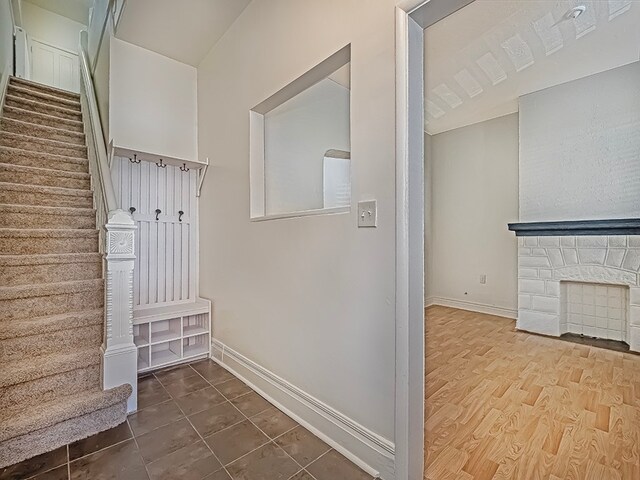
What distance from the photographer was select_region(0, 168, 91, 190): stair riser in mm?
2477

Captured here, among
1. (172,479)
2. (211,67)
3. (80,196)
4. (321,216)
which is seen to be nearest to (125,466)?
(172,479)

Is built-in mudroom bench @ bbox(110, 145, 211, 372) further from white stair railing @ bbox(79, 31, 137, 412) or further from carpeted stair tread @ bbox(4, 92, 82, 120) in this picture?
carpeted stair tread @ bbox(4, 92, 82, 120)

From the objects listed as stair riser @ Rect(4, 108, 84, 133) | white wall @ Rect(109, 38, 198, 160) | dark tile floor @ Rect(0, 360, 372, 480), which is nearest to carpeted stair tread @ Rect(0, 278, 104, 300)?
dark tile floor @ Rect(0, 360, 372, 480)

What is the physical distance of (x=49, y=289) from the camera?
6.37ft

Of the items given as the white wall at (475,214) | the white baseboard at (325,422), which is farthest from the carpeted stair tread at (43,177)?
the white wall at (475,214)

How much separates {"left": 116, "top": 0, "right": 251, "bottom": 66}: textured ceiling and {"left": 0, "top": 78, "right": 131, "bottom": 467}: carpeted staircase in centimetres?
129

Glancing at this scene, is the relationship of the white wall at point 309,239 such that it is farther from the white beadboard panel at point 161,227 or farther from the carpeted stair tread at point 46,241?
the carpeted stair tread at point 46,241

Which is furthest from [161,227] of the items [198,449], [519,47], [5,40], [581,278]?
[581,278]

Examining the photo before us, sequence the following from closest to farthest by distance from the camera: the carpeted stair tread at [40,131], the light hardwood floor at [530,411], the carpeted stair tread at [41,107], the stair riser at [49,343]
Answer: the light hardwood floor at [530,411] → the stair riser at [49,343] → the carpeted stair tread at [40,131] → the carpeted stair tread at [41,107]

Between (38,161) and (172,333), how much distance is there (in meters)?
1.92

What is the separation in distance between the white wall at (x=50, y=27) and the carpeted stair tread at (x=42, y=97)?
1.77 metres

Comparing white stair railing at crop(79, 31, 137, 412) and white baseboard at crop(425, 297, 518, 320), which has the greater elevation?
white stair railing at crop(79, 31, 137, 412)

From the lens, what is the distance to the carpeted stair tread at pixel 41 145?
272cm

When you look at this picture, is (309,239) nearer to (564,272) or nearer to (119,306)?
(119,306)
